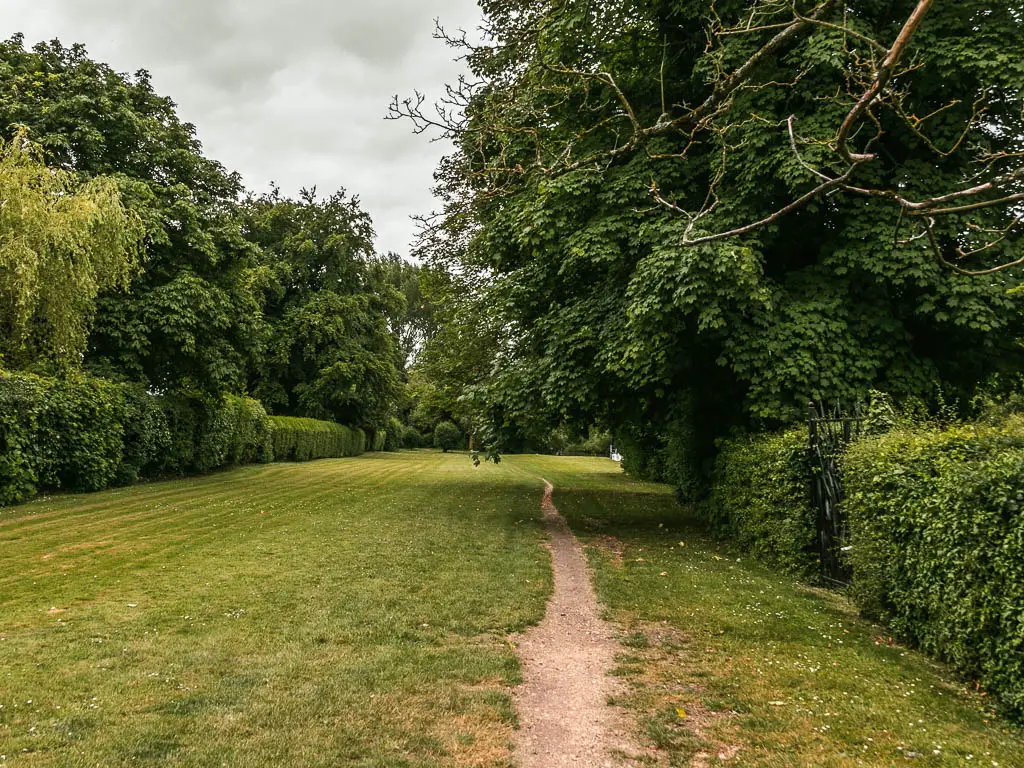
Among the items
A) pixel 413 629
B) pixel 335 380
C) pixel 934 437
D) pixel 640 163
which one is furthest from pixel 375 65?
pixel 335 380

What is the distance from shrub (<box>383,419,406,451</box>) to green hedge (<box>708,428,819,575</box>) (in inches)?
1830

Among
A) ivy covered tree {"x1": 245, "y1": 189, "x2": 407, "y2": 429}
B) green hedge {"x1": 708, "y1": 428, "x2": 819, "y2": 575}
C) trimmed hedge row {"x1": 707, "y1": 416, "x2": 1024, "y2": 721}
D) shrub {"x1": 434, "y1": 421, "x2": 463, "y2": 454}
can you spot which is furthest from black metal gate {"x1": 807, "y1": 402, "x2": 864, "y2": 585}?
shrub {"x1": 434, "y1": 421, "x2": 463, "y2": 454}

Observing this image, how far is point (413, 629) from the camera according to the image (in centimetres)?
582

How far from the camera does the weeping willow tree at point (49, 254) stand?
12.2 metres

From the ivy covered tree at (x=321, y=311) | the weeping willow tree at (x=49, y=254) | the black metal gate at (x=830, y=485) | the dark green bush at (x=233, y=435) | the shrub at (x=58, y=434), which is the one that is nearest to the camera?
the black metal gate at (x=830, y=485)

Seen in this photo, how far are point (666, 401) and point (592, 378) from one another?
3.13 meters

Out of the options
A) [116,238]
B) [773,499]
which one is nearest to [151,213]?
[116,238]

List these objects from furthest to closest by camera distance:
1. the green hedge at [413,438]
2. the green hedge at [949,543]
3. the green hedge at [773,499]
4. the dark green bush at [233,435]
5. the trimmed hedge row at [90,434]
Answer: the green hedge at [413,438] < the dark green bush at [233,435] < the trimmed hedge row at [90,434] < the green hedge at [773,499] < the green hedge at [949,543]

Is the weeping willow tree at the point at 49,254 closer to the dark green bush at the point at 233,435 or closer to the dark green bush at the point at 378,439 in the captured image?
the dark green bush at the point at 233,435

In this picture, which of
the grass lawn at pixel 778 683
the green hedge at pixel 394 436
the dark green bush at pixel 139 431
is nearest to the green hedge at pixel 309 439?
the green hedge at pixel 394 436

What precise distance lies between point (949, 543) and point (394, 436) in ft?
183

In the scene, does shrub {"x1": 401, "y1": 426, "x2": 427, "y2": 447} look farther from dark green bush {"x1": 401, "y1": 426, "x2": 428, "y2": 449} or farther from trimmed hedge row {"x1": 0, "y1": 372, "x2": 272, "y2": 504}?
trimmed hedge row {"x1": 0, "y1": 372, "x2": 272, "y2": 504}

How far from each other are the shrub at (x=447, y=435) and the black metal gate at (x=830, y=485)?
47.8 meters

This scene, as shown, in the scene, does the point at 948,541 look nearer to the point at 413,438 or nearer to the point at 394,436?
the point at 394,436
